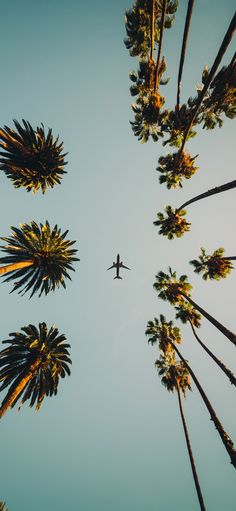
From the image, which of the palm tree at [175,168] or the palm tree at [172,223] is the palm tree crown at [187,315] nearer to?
the palm tree at [172,223]

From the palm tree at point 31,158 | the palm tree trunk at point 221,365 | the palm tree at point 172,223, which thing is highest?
the palm tree at point 172,223

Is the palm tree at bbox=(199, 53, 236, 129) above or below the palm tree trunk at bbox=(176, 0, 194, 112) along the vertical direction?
above

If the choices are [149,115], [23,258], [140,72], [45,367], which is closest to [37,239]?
[23,258]

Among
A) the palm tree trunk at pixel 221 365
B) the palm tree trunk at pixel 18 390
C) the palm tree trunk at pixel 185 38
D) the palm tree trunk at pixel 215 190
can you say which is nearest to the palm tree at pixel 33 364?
the palm tree trunk at pixel 18 390

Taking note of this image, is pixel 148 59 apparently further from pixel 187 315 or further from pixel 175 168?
pixel 187 315

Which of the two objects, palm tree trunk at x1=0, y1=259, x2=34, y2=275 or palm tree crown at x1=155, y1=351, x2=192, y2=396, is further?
palm tree crown at x1=155, y1=351, x2=192, y2=396

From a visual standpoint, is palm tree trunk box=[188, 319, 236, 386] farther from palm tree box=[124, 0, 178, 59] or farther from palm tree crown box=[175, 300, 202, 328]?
palm tree box=[124, 0, 178, 59]

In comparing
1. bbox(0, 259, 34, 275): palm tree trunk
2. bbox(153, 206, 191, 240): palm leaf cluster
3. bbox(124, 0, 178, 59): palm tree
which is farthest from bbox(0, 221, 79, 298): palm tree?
bbox(124, 0, 178, 59): palm tree
